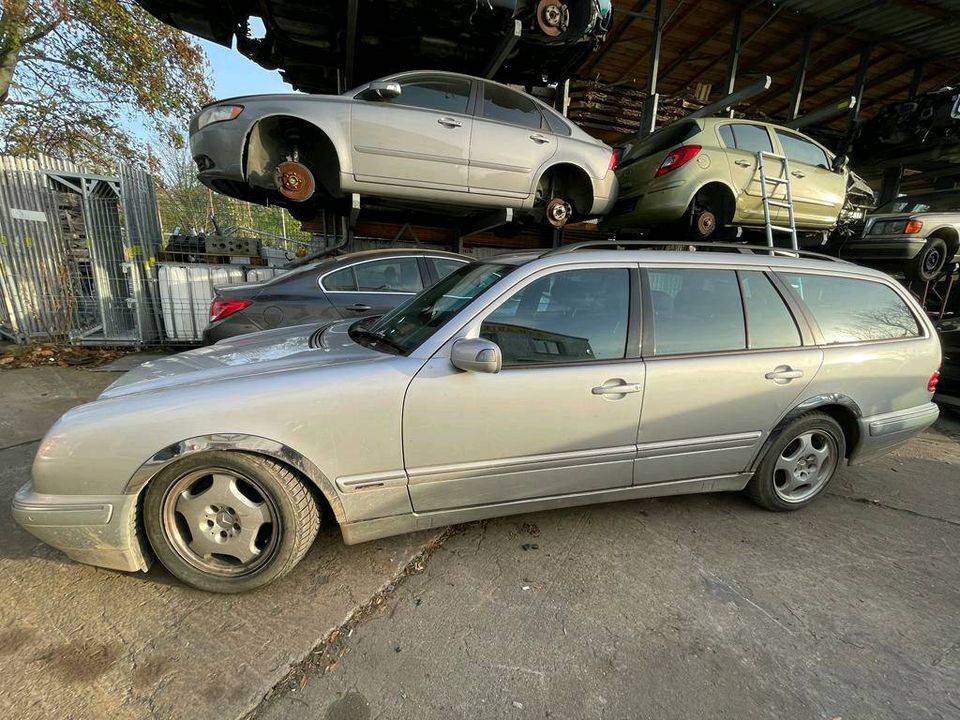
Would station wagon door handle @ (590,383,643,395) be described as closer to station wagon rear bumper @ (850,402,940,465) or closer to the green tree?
station wagon rear bumper @ (850,402,940,465)

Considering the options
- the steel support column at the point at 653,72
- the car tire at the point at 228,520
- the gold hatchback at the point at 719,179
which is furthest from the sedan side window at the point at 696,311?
the steel support column at the point at 653,72

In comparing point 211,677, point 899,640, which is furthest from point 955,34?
point 211,677

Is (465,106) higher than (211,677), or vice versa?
(465,106)

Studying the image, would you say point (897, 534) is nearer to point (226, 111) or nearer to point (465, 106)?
point (465, 106)

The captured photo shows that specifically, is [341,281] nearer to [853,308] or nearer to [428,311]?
[428,311]

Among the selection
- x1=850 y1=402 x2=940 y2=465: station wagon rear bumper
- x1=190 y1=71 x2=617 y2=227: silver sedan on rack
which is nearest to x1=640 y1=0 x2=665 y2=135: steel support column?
x1=190 y1=71 x2=617 y2=227: silver sedan on rack

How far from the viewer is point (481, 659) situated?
1.66m

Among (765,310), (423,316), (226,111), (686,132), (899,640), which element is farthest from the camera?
(686,132)

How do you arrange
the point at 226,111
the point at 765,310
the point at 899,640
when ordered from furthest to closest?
the point at 226,111, the point at 765,310, the point at 899,640

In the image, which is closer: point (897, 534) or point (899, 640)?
point (899, 640)

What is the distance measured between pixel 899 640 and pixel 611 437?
1415mm

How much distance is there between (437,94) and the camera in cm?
482

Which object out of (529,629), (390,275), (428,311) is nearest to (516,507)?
(529,629)

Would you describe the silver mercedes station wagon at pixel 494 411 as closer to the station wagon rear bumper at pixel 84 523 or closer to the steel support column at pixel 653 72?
the station wagon rear bumper at pixel 84 523
